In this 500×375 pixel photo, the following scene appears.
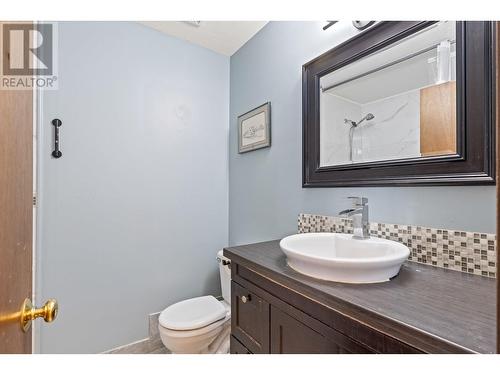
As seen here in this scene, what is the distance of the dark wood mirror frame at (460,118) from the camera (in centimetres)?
75

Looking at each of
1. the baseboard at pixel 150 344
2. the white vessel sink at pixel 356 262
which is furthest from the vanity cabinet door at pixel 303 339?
the baseboard at pixel 150 344

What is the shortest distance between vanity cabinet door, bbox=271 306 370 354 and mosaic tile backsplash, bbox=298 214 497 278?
524mm

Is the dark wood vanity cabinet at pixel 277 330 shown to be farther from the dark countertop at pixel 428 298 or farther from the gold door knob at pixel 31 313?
the gold door knob at pixel 31 313

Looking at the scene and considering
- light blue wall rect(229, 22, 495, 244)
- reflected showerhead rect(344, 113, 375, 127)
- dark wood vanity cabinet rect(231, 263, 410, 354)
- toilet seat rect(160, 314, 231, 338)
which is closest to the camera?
dark wood vanity cabinet rect(231, 263, 410, 354)

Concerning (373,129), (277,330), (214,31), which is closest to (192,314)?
(277,330)

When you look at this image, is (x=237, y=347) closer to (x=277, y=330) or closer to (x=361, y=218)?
(x=277, y=330)

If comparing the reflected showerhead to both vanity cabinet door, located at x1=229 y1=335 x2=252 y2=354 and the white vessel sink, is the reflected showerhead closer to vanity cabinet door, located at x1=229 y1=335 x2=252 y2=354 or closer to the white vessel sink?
the white vessel sink

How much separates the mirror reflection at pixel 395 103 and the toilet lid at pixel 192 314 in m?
1.13

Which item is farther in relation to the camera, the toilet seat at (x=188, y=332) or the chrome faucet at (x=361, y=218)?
the toilet seat at (x=188, y=332)

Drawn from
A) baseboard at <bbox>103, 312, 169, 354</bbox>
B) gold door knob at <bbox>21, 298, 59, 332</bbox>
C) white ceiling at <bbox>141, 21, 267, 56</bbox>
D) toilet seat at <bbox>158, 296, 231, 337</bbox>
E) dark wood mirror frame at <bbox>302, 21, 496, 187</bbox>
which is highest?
white ceiling at <bbox>141, 21, 267, 56</bbox>

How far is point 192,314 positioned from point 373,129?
1.49 m

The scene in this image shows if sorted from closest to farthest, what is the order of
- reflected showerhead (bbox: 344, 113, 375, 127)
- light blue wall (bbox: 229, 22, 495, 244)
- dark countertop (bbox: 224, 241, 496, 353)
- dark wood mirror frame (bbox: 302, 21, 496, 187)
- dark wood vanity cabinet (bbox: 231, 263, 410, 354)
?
dark countertop (bbox: 224, 241, 496, 353), dark wood vanity cabinet (bbox: 231, 263, 410, 354), dark wood mirror frame (bbox: 302, 21, 496, 187), light blue wall (bbox: 229, 22, 495, 244), reflected showerhead (bbox: 344, 113, 375, 127)

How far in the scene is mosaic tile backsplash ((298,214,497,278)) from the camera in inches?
30.0

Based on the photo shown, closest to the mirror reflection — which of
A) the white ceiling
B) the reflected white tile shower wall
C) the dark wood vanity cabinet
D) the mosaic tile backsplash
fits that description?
the reflected white tile shower wall
